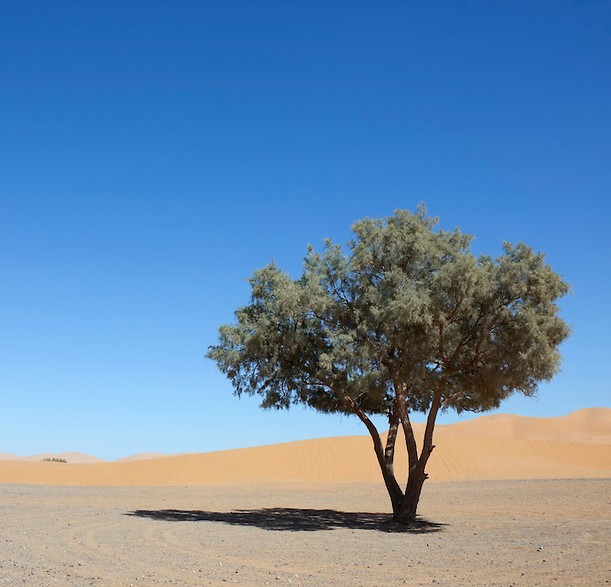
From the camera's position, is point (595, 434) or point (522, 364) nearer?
point (522, 364)

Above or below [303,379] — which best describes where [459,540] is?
below

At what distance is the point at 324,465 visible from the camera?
6378 centimetres

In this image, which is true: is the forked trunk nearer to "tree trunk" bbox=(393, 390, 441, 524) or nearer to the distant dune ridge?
"tree trunk" bbox=(393, 390, 441, 524)

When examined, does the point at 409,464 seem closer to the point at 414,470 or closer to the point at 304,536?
the point at 414,470

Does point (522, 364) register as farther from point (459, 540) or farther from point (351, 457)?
point (351, 457)

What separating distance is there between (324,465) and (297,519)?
129ft

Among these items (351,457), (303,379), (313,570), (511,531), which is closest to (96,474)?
(351,457)

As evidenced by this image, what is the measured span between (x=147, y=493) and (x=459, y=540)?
25305 mm

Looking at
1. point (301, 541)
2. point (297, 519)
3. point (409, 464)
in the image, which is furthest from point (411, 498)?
point (301, 541)

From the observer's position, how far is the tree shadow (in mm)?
22250

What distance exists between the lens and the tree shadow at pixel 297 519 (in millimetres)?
22250

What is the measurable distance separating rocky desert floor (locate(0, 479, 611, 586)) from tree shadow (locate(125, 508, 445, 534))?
0.06 meters

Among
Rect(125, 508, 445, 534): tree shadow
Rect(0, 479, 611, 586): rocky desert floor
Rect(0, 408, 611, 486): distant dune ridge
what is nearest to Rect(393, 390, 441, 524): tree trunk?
Rect(125, 508, 445, 534): tree shadow

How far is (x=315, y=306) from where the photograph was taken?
2209cm
